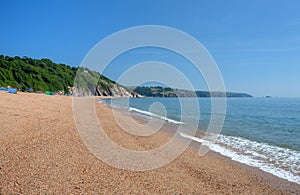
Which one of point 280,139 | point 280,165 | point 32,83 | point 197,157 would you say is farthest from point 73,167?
point 32,83

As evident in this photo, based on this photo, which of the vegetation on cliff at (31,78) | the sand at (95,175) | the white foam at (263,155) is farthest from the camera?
the vegetation on cliff at (31,78)

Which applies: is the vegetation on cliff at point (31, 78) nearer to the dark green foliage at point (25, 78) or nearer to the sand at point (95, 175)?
the dark green foliage at point (25, 78)

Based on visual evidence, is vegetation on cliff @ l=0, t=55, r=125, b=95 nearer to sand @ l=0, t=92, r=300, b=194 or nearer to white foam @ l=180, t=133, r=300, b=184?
white foam @ l=180, t=133, r=300, b=184

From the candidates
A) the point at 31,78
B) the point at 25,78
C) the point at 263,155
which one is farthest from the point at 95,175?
the point at 31,78

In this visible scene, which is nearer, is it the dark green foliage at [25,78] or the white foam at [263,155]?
the white foam at [263,155]

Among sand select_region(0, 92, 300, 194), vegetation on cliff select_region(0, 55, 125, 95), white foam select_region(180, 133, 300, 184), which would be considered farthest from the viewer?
vegetation on cliff select_region(0, 55, 125, 95)

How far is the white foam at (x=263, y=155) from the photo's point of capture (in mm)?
7721

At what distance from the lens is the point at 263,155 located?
9.85 m

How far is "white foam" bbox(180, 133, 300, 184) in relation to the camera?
7721mm

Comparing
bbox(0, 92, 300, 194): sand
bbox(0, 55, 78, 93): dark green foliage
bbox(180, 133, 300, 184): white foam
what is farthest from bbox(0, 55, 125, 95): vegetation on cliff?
bbox(0, 92, 300, 194): sand

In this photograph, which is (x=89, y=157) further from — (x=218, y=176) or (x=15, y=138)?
(x=218, y=176)

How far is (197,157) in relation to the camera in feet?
28.4

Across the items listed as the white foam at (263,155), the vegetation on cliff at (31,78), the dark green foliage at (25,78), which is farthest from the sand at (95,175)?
the dark green foliage at (25,78)

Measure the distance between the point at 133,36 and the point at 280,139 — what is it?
479 inches
